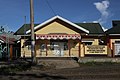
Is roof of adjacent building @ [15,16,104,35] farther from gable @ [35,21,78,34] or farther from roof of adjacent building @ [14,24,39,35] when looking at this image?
gable @ [35,21,78,34]

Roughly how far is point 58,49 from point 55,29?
102 inches

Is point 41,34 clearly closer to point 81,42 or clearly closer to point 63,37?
point 63,37

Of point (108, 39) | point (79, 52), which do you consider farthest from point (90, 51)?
point (108, 39)

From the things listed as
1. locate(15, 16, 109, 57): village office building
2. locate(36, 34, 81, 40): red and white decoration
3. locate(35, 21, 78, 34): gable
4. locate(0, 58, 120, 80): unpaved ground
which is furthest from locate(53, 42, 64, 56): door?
locate(0, 58, 120, 80): unpaved ground

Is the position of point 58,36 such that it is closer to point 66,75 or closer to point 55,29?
point 55,29

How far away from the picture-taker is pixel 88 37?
36.6 metres

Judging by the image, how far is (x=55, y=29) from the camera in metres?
36.0

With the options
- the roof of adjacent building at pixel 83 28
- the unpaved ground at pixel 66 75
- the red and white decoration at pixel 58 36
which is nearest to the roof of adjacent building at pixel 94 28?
the roof of adjacent building at pixel 83 28

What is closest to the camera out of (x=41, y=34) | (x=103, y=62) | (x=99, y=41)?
(x=103, y=62)

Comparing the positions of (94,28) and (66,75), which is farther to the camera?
(94,28)

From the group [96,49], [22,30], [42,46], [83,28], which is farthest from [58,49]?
[22,30]

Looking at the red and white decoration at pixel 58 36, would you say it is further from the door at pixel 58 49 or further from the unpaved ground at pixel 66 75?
the unpaved ground at pixel 66 75

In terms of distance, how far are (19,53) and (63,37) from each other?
6.39 metres

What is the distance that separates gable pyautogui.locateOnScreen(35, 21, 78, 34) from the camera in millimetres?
35875
